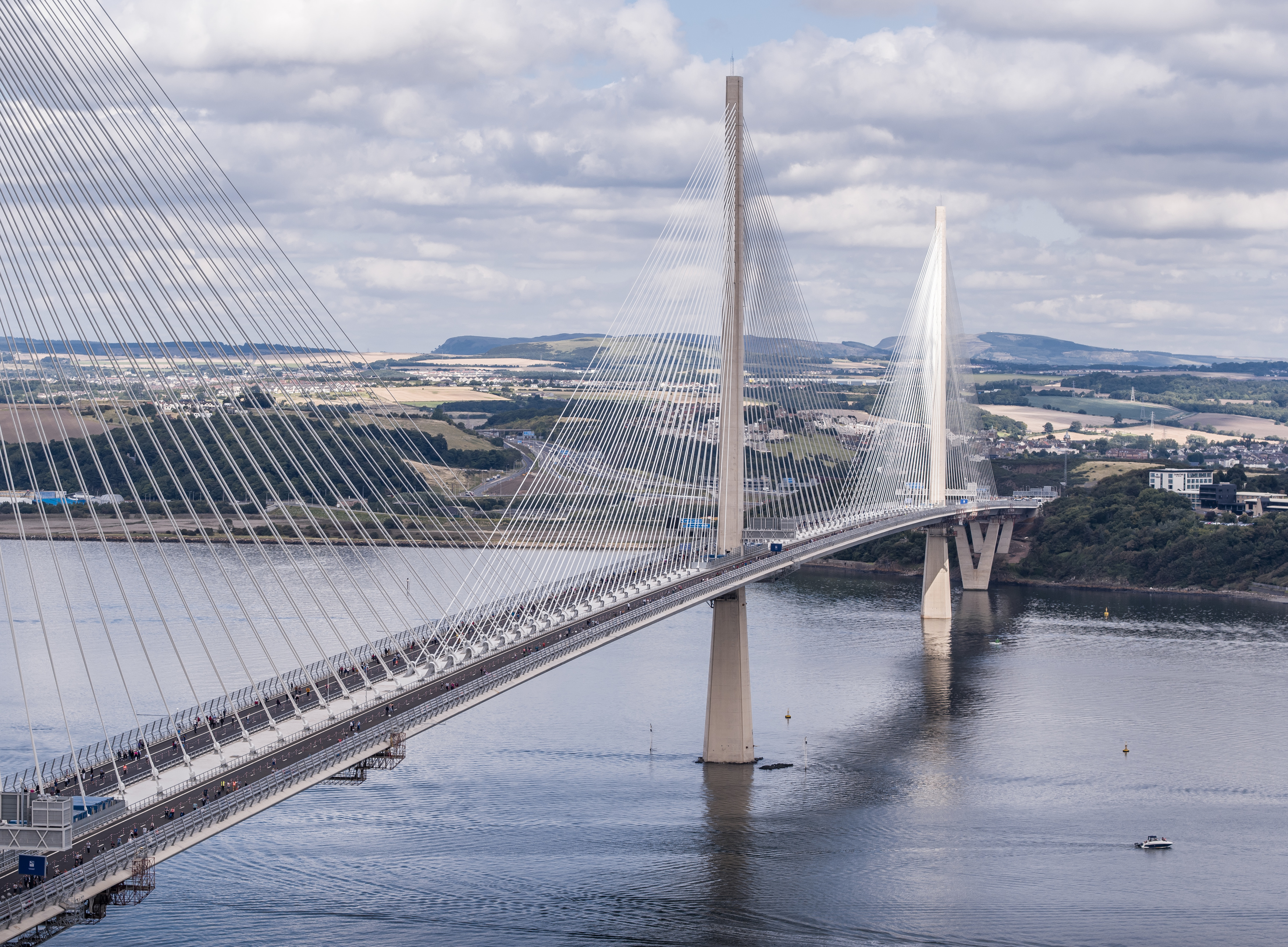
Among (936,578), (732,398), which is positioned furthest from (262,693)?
(936,578)

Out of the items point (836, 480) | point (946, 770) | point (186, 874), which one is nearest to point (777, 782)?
point (946, 770)

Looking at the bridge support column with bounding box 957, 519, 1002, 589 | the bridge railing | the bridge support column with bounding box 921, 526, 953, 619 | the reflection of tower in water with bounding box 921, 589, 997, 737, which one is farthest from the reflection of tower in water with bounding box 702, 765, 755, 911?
the bridge support column with bounding box 957, 519, 1002, 589

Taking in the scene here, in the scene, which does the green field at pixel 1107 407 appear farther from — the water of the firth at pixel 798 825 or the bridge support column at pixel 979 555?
the water of the firth at pixel 798 825

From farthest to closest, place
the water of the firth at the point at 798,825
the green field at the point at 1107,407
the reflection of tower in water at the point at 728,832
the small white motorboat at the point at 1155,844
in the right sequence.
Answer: the green field at the point at 1107,407, the small white motorboat at the point at 1155,844, the reflection of tower in water at the point at 728,832, the water of the firth at the point at 798,825

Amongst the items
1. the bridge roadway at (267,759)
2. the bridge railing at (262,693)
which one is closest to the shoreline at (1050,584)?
the bridge railing at (262,693)

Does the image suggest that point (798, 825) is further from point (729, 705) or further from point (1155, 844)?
point (1155, 844)

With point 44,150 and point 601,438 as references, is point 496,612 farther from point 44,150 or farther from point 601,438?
point 44,150

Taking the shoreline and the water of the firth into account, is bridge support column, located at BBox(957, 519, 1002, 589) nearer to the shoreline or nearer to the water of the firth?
the shoreline
